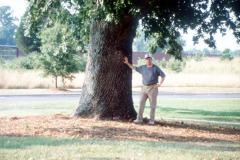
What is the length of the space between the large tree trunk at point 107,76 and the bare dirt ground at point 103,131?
0.38 meters

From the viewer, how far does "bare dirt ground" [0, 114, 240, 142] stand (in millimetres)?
6707

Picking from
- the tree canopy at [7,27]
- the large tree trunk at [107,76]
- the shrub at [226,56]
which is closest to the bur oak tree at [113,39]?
the large tree trunk at [107,76]

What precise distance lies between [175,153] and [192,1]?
21.4 ft

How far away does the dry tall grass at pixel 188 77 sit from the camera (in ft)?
90.0

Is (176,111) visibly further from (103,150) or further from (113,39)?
(103,150)

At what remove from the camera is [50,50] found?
80.3ft

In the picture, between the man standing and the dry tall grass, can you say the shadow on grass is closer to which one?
the man standing

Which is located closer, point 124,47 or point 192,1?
point 124,47

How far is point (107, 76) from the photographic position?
8375mm

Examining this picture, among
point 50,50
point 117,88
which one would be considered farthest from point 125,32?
point 50,50

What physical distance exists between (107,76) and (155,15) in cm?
315

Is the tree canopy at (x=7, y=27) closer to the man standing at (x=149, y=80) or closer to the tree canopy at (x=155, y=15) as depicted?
the tree canopy at (x=155, y=15)

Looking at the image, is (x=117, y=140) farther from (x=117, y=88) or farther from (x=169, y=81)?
(x=169, y=81)

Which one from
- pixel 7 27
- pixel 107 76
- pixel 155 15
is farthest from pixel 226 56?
pixel 7 27
